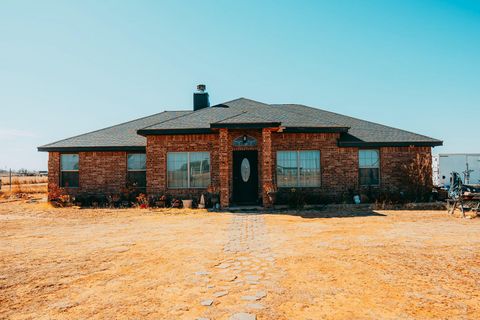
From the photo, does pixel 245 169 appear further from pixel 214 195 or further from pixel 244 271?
pixel 244 271

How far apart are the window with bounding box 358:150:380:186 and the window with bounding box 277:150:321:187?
2.27 metres

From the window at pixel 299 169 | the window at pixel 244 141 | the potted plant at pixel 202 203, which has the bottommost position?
the potted plant at pixel 202 203

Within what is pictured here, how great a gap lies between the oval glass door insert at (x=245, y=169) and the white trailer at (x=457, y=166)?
42.6ft

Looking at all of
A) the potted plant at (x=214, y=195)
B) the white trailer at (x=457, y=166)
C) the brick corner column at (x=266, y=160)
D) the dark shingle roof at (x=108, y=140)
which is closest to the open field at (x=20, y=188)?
the dark shingle roof at (x=108, y=140)

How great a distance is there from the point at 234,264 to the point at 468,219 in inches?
368

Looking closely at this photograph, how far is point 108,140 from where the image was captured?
653 inches

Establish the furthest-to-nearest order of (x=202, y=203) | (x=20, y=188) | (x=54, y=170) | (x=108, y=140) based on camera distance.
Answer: (x=20, y=188), (x=108, y=140), (x=54, y=170), (x=202, y=203)

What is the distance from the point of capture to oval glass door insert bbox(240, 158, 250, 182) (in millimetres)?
→ 14609

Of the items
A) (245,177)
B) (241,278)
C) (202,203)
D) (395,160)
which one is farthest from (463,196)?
(241,278)

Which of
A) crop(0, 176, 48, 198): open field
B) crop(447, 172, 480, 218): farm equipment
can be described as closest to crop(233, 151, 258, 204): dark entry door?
crop(447, 172, 480, 218): farm equipment

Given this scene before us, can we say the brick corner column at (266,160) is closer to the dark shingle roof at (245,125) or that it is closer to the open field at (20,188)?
the dark shingle roof at (245,125)

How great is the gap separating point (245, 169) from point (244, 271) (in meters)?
9.48

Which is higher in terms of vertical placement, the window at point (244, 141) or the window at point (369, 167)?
the window at point (244, 141)

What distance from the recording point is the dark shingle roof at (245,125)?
47.0 feet
